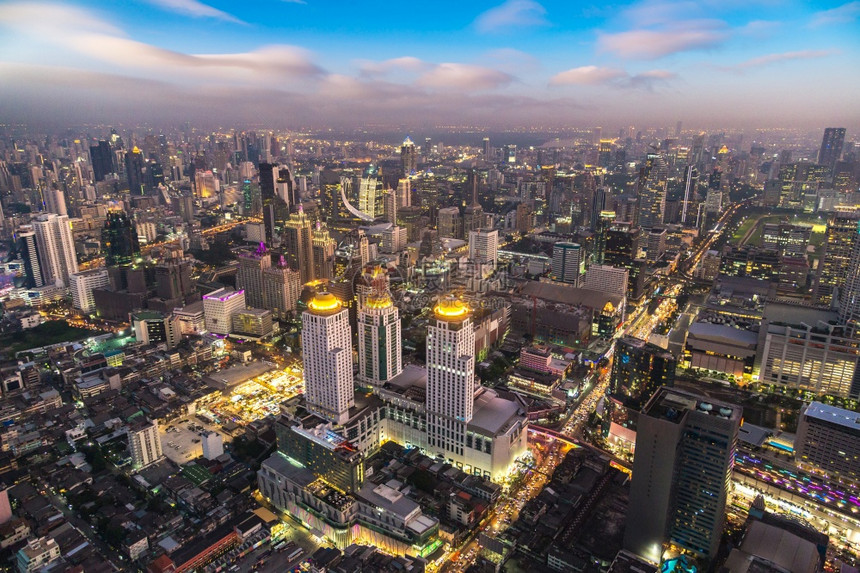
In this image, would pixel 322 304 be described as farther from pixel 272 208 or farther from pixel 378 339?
pixel 272 208

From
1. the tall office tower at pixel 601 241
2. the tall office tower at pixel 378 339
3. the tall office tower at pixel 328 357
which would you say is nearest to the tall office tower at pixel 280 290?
the tall office tower at pixel 378 339

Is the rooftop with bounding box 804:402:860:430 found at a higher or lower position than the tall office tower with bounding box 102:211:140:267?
lower

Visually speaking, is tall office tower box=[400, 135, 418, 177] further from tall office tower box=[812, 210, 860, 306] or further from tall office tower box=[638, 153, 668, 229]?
tall office tower box=[812, 210, 860, 306]

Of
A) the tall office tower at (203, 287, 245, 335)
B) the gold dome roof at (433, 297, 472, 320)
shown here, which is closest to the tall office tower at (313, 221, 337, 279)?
the tall office tower at (203, 287, 245, 335)

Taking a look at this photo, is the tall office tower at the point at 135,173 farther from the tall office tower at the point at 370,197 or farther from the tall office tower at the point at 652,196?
the tall office tower at the point at 652,196

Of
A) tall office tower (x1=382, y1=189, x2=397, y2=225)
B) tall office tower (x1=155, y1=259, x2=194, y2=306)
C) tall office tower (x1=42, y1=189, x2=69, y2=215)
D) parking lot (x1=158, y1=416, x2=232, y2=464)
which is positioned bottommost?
parking lot (x1=158, y1=416, x2=232, y2=464)

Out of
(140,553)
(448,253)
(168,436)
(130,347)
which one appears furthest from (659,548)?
(448,253)
